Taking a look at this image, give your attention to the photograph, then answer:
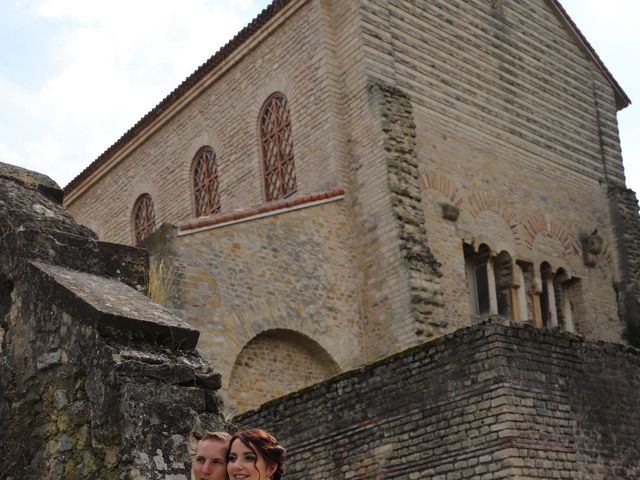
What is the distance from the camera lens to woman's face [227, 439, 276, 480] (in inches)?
130

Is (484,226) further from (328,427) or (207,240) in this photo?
(328,427)

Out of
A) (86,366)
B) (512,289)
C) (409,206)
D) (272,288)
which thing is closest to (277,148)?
(409,206)

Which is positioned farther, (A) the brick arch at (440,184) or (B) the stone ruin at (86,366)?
(A) the brick arch at (440,184)

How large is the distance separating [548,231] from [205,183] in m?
7.09

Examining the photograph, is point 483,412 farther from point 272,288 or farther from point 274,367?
point 272,288

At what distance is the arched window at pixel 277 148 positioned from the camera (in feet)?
56.6

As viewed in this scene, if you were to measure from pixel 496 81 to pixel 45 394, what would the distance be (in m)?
15.7

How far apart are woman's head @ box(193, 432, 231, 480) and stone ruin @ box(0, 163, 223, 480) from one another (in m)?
0.54

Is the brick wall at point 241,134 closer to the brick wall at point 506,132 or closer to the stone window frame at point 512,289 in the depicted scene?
the brick wall at point 506,132

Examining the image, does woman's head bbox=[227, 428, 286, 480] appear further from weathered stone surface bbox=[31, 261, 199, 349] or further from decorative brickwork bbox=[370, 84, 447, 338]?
decorative brickwork bbox=[370, 84, 447, 338]

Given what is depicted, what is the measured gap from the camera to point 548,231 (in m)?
18.4

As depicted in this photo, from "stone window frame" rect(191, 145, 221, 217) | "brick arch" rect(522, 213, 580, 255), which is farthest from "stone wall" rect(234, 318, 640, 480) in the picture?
"stone window frame" rect(191, 145, 221, 217)

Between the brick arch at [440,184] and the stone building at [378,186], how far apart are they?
0.14ft

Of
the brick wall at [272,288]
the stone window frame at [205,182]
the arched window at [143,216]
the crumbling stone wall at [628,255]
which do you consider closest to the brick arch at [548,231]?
the crumbling stone wall at [628,255]
